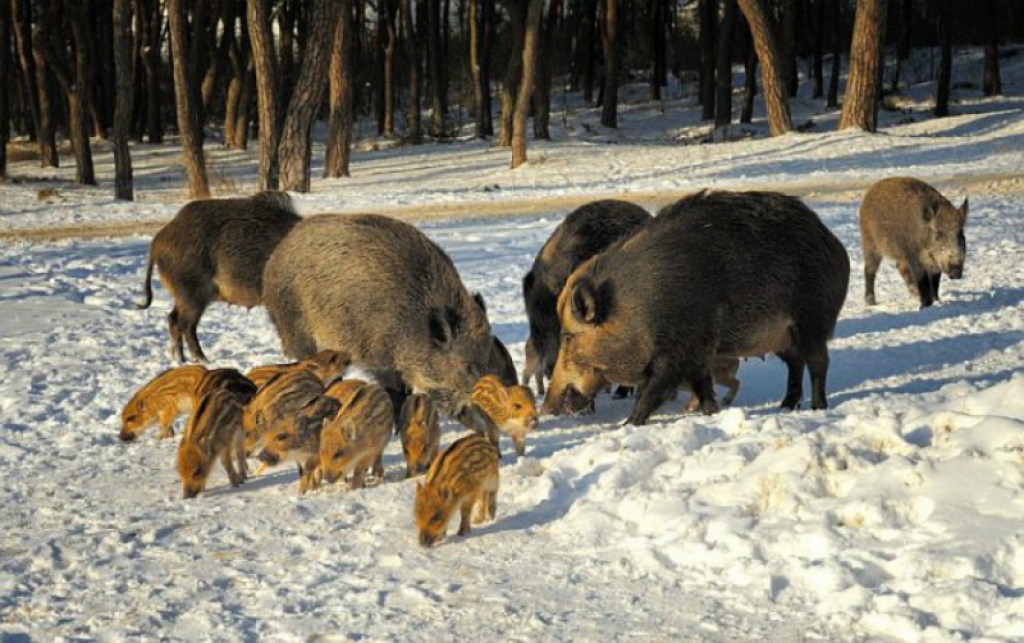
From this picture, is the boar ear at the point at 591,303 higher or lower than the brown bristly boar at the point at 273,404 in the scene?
higher

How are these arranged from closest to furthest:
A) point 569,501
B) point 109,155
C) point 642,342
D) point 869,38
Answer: point 569,501, point 642,342, point 869,38, point 109,155

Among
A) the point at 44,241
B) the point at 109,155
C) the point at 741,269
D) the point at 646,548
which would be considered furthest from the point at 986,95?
the point at 646,548

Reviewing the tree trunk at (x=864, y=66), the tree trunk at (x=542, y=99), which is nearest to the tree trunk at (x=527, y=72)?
the tree trunk at (x=542, y=99)

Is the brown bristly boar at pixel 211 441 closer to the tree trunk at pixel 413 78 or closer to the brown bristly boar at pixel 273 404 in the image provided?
the brown bristly boar at pixel 273 404

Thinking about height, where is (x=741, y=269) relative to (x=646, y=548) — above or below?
above

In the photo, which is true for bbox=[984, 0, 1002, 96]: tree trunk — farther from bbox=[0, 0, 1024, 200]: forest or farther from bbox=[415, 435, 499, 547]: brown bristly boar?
bbox=[415, 435, 499, 547]: brown bristly boar

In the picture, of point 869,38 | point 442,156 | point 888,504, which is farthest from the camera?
point 442,156

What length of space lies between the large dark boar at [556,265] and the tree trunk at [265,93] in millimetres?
13538

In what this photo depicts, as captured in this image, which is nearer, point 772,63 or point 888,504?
point 888,504

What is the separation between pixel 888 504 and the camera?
495cm

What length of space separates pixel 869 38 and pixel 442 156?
1195 centimetres

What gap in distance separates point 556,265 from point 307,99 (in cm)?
1367

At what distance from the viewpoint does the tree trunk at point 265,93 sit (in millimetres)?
21375

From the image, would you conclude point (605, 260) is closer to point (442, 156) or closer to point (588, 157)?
point (588, 157)
